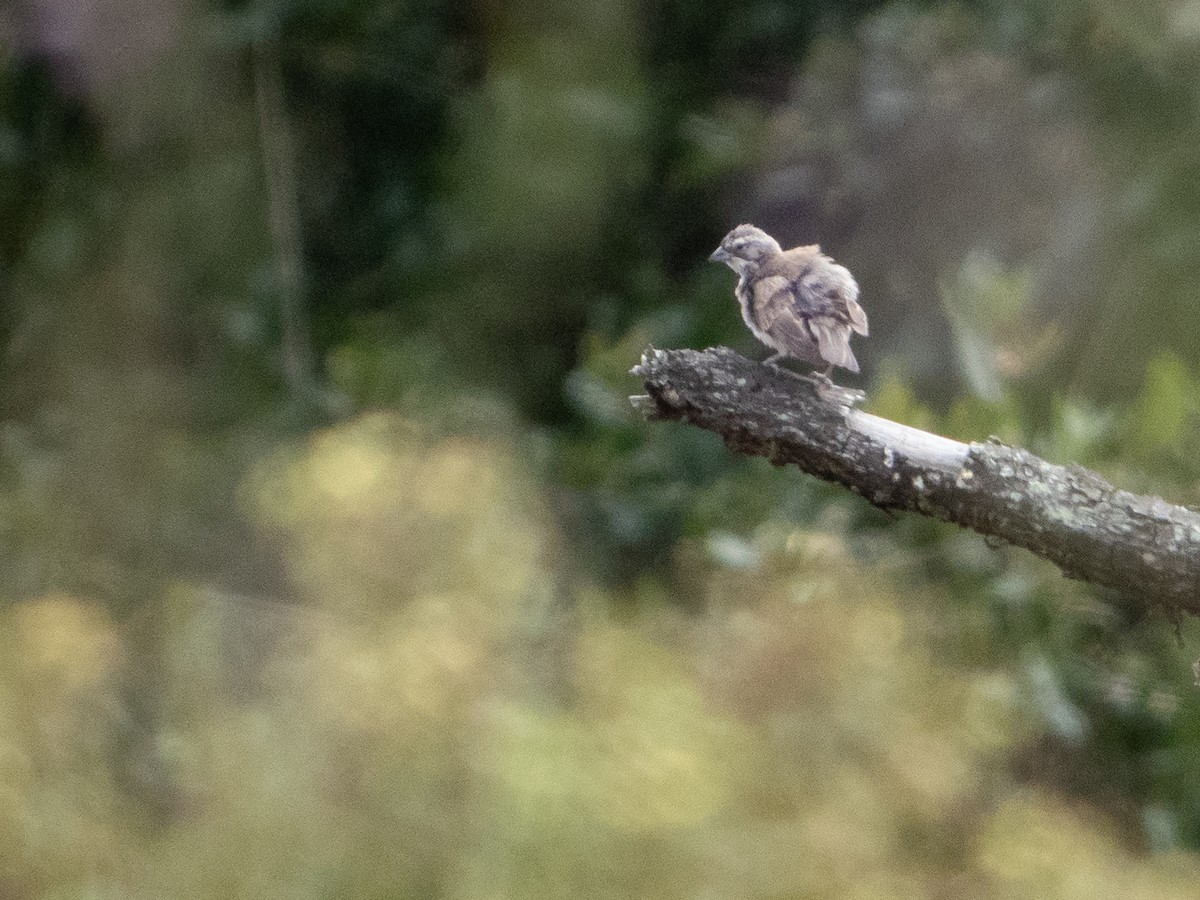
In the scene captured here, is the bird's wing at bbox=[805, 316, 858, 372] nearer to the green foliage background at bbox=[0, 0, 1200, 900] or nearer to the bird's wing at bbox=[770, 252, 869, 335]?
the bird's wing at bbox=[770, 252, 869, 335]

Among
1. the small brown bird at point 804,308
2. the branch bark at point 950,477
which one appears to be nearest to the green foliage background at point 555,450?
the small brown bird at point 804,308

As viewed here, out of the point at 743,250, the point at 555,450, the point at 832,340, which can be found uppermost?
the point at 555,450

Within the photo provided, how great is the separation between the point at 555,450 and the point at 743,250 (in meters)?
1.42

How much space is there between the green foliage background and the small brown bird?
0.60 meters

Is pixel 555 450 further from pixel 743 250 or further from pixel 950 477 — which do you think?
pixel 950 477

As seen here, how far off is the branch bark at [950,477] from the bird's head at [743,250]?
0.38 meters

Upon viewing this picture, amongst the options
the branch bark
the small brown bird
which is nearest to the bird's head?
the small brown bird

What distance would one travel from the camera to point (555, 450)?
9.20 feet

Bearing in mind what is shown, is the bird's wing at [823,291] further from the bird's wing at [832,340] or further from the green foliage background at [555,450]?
the green foliage background at [555,450]

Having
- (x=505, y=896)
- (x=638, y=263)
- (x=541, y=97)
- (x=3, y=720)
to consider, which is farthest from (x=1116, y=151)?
(x=3, y=720)

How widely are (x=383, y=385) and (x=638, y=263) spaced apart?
24.7 inches

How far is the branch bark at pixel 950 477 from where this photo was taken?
962 millimetres

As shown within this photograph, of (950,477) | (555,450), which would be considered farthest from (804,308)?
(555,450)

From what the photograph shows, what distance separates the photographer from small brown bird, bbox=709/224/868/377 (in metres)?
1.11
